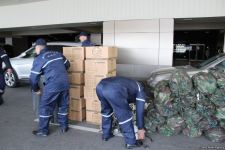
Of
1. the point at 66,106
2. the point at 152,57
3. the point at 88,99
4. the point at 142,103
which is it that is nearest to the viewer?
the point at 142,103

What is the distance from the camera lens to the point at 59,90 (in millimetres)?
3982

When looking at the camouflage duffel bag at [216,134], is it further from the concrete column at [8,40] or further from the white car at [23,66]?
the concrete column at [8,40]

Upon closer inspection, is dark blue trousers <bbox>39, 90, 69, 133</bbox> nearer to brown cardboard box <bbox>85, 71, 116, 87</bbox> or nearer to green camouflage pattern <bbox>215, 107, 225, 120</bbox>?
brown cardboard box <bbox>85, 71, 116, 87</bbox>

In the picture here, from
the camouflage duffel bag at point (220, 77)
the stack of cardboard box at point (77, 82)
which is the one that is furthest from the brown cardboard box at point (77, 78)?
Result: the camouflage duffel bag at point (220, 77)

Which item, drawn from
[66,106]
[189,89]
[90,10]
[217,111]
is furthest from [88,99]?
[90,10]

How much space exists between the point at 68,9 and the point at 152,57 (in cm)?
405

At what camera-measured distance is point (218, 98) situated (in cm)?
394

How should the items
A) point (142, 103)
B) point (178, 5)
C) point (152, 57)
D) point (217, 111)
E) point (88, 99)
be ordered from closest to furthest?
1. point (142, 103)
2. point (217, 111)
3. point (88, 99)
4. point (178, 5)
5. point (152, 57)

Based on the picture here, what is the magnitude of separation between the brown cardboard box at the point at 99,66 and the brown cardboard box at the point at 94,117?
81 cm

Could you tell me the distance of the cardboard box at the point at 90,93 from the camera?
463 centimetres

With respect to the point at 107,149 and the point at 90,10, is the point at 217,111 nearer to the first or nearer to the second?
the point at 107,149

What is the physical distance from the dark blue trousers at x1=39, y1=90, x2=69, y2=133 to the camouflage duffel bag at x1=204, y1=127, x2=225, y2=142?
249cm

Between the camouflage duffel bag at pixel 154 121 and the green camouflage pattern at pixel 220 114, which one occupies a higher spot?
the green camouflage pattern at pixel 220 114

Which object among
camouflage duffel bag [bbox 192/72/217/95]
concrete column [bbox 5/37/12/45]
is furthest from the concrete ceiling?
camouflage duffel bag [bbox 192/72/217/95]
